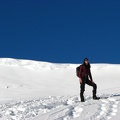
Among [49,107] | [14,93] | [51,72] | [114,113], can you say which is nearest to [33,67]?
[51,72]

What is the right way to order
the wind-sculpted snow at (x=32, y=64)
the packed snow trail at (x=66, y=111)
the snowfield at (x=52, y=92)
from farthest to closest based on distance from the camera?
the wind-sculpted snow at (x=32, y=64), the snowfield at (x=52, y=92), the packed snow trail at (x=66, y=111)

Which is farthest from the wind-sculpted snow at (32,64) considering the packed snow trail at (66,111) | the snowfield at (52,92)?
the packed snow trail at (66,111)

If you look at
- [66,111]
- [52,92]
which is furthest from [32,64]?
[66,111]

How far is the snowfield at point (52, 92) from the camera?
11383 mm

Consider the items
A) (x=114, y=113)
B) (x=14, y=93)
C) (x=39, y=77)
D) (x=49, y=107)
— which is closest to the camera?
(x=114, y=113)

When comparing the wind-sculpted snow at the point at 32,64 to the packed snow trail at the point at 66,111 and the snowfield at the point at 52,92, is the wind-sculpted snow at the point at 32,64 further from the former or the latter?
the packed snow trail at the point at 66,111

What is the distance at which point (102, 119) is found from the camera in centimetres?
1007

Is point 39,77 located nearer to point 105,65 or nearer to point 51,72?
point 51,72

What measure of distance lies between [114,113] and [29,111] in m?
2.91

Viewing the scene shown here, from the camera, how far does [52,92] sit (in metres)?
25.3

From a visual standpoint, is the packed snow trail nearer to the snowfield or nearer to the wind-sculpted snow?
the snowfield

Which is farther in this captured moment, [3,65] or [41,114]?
[3,65]

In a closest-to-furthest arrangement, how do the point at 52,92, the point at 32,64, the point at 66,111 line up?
the point at 66,111 < the point at 52,92 < the point at 32,64

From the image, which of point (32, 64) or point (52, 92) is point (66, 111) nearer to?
point (52, 92)
